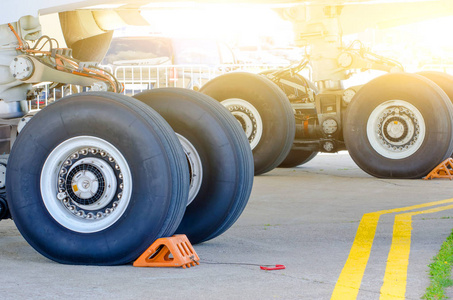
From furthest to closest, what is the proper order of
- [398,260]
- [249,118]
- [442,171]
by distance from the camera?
[249,118] < [442,171] < [398,260]

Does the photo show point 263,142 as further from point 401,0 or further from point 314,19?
point 401,0

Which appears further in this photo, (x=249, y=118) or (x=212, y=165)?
(x=249, y=118)

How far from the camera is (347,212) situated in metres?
6.87

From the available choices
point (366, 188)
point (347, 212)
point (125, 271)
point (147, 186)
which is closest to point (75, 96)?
point (147, 186)

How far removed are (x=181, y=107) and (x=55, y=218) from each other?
1.16 m

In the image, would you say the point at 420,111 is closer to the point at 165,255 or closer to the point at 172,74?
the point at 165,255

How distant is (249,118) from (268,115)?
0.30 metres

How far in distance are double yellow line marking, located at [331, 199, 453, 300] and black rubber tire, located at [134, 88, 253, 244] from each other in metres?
0.83

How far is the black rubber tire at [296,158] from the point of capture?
11312mm

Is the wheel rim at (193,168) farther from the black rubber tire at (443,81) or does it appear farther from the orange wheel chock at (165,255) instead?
the black rubber tire at (443,81)

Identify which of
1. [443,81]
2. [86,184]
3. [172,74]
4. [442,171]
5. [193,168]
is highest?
[86,184]

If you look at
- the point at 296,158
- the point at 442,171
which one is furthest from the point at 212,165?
the point at 296,158

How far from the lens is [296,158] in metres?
11.3

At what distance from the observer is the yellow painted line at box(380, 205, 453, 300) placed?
384 cm
